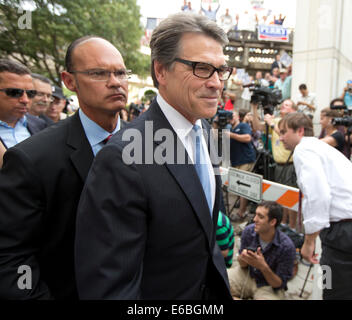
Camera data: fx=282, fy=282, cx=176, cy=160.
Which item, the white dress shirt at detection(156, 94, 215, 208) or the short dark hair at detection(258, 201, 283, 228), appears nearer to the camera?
the white dress shirt at detection(156, 94, 215, 208)

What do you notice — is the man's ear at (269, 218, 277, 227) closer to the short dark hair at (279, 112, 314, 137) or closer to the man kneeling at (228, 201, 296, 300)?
the man kneeling at (228, 201, 296, 300)

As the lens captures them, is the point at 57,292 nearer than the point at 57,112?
Yes

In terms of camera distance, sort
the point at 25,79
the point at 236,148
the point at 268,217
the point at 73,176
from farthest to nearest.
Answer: the point at 236,148
the point at 268,217
the point at 25,79
the point at 73,176

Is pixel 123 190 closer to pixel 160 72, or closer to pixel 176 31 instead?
pixel 160 72

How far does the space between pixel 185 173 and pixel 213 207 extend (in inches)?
11.4

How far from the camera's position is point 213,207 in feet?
4.35

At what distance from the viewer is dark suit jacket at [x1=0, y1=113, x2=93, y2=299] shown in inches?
45.9

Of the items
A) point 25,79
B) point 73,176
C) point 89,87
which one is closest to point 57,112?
point 25,79

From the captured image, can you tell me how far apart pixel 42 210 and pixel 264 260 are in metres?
2.36

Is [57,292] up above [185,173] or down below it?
below

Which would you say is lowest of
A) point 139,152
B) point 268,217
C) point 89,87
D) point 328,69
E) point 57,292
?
point 268,217

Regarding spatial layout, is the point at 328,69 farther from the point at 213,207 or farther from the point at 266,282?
the point at 213,207

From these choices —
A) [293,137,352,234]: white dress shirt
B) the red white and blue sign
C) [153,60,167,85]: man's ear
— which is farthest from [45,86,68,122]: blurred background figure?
the red white and blue sign

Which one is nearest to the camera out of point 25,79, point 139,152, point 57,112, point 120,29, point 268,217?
point 139,152
